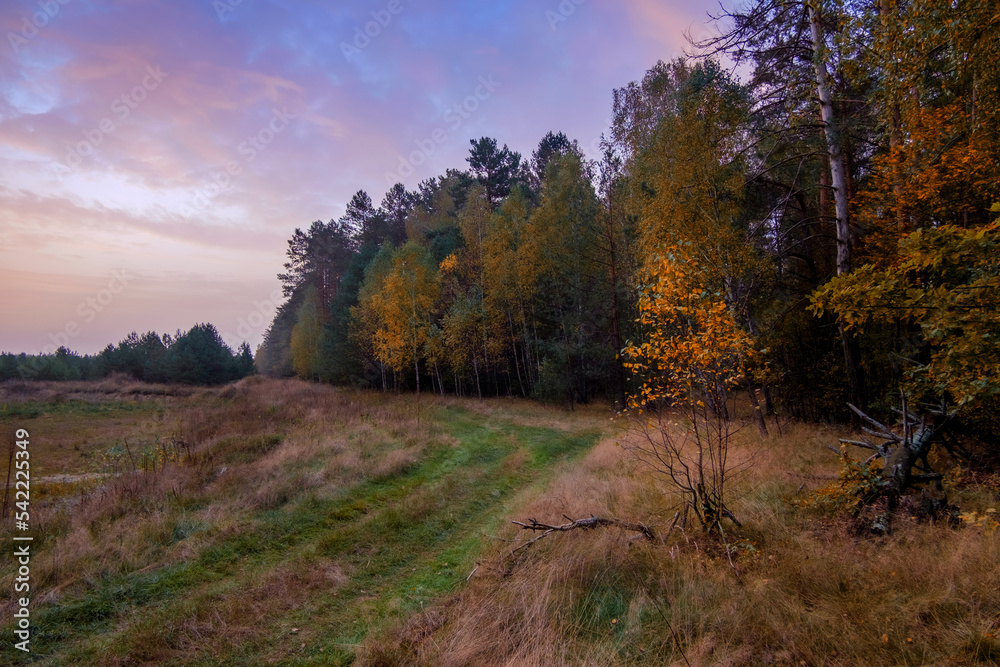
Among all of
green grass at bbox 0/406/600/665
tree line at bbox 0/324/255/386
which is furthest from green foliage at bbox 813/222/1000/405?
tree line at bbox 0/324/255/386

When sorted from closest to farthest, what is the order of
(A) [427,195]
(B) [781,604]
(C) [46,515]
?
(B) [781,604] → (C) [46,515] → (A) [427,195]

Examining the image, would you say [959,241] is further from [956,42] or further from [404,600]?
[404,600]

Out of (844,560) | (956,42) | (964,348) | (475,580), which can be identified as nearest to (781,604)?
(844,560)

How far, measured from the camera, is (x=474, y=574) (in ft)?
17.7

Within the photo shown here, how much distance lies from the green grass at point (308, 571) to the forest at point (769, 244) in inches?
144

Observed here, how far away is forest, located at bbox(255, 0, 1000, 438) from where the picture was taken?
435 cm

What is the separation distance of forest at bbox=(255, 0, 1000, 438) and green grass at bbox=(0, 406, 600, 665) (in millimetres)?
3668

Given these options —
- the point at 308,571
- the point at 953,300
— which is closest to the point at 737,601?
the point at 953,300

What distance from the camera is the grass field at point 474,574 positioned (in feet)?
12.0

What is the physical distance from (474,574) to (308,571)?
7.34ft

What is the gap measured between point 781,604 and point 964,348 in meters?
2.61

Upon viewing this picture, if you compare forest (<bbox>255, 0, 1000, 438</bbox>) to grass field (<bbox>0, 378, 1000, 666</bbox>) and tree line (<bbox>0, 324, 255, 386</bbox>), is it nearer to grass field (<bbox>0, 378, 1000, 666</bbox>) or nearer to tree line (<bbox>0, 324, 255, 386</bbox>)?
grass field (<bbox>0, 378, 1000, 666</bbox>)

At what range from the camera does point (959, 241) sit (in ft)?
12.1

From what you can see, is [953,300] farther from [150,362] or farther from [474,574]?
[150,362]
